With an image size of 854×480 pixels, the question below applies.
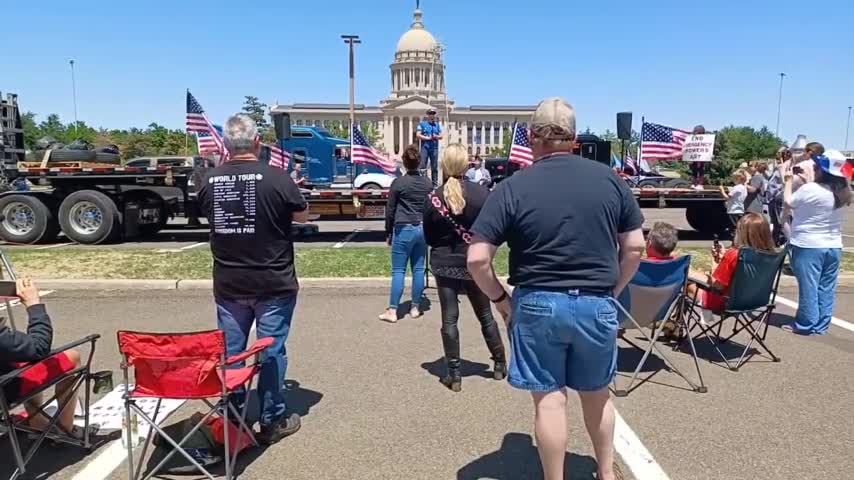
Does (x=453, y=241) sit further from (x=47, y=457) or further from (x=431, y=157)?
(x=431, y=157)

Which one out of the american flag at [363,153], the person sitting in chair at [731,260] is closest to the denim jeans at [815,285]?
the person sitting in chair at [731,260]

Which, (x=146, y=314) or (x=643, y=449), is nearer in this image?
(x=643, y=449)

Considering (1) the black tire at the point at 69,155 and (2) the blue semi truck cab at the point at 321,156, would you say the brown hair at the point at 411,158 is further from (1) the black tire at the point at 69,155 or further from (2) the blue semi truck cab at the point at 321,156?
(2) the blue semi truck cab at the point at 321,156

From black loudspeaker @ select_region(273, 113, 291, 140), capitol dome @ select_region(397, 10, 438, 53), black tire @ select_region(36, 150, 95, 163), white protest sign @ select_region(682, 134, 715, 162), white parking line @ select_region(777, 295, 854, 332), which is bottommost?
white parking line @ select_region(777, 295, 854, 332)

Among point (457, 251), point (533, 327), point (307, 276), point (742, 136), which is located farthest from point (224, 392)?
point (742, 136)

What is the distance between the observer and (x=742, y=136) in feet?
231

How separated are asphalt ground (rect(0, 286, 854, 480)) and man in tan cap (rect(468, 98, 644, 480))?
0.89 metres

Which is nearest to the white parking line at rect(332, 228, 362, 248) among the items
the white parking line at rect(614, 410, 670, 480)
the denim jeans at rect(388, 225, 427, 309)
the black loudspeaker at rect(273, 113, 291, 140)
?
the black loudspeaker at rect(273, 113, 291, 140)

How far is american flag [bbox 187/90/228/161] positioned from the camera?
13.4 metres

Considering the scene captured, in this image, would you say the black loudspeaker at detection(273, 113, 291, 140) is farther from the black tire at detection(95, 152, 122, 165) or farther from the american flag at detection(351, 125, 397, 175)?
the black tire at detection(95, 152, 122, 165)

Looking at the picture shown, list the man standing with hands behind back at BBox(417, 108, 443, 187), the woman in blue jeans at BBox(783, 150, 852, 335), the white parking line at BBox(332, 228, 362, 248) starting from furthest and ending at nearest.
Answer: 1. the man standing with hands behind back at BBox(417, 108, 443, 187)
2. the white parking line at BBox(332, 228, 362, 248)
3. the woman in blue jeans at BBox(783, 150, 852, 335)

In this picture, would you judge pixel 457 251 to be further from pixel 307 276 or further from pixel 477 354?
pixel 307 276

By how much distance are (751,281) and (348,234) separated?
32.7 feet

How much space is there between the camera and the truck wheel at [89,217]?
11930 millimetres
